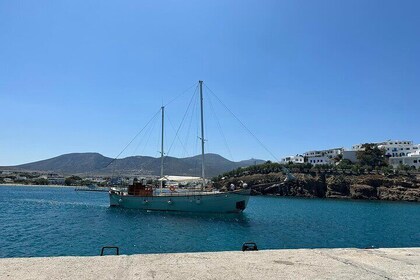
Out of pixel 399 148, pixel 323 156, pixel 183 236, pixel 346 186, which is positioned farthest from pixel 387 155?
pixel 183 236

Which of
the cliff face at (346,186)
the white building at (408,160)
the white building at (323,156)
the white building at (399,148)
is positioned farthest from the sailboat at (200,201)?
the white building at (399,148)

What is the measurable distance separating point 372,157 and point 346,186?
3122 centimetres

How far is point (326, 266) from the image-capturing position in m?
6.36

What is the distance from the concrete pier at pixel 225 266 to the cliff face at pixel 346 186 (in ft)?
294

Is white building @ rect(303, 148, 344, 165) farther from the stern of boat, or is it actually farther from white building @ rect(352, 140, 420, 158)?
the stern of boat

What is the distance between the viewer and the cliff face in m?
102

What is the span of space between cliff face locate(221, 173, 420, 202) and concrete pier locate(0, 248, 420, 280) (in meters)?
89.6

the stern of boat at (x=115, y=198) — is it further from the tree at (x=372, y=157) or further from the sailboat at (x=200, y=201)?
the tree at (x=372, y=157)

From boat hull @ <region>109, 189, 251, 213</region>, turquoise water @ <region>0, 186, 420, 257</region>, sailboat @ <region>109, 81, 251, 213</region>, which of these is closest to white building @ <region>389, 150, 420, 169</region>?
boat hull @ <region>109, 189, 251, 213</region>

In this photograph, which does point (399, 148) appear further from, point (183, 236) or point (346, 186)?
point (183, 236)

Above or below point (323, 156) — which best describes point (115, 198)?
below

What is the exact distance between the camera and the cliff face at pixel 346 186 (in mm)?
101875

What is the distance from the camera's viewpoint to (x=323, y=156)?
16612 cm

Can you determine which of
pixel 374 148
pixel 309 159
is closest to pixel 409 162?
pixel 374 148
